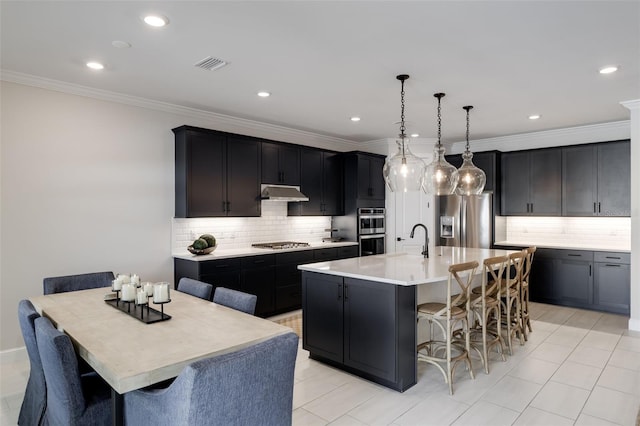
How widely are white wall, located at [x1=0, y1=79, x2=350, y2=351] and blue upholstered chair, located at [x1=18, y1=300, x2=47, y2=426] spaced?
1.60 metres

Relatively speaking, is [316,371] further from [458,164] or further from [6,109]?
[458,164]

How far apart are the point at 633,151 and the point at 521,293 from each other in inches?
92.7

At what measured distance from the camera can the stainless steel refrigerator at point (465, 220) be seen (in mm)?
6695

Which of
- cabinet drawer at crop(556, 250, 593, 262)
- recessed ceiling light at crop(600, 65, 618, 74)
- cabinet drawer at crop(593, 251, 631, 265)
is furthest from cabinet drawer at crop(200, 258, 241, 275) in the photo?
cabinet drawer at crop(593, 251, 631, 265)

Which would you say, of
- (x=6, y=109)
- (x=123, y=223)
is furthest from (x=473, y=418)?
(x=6, y=109)

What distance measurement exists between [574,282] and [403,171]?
4.00 m

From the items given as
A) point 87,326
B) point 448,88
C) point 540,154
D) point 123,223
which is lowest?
point 87,326

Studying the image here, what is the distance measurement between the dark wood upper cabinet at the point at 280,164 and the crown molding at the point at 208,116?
341 mm

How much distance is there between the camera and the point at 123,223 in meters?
4.50

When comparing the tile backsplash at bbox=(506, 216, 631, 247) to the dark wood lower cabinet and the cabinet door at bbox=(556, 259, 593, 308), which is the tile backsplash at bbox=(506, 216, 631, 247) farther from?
the dark wood lower cabinet

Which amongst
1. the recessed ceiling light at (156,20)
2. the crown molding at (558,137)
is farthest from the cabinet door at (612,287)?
the recessed ceiling light at (156,20)

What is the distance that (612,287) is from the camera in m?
5.55

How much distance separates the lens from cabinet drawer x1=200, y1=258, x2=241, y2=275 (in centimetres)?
459

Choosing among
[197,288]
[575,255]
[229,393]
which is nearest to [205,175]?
[197,288]
